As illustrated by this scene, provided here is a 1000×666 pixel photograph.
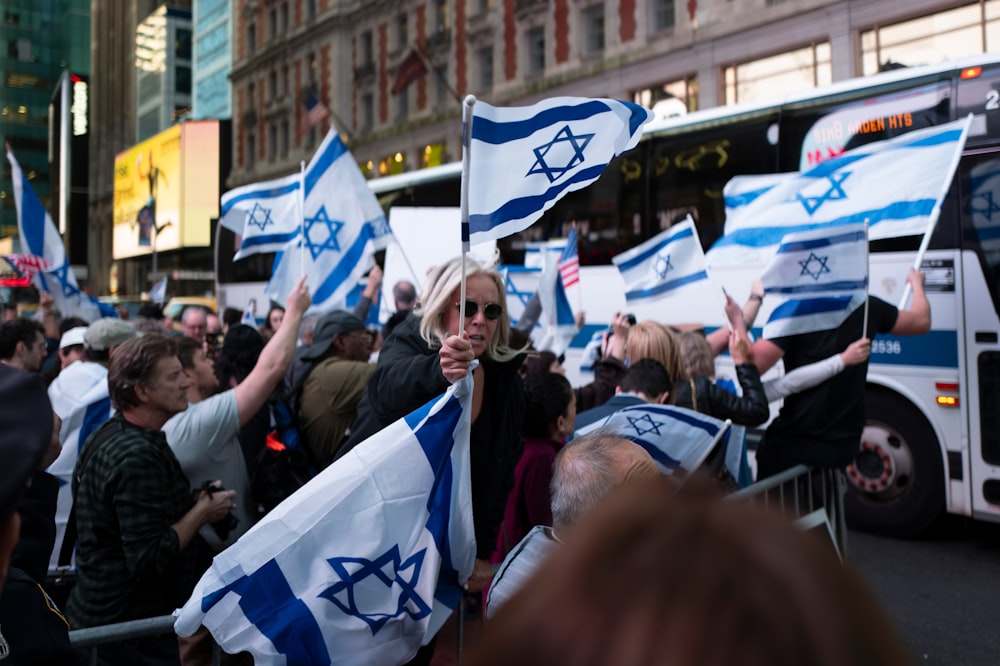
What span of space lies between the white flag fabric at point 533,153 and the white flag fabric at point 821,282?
203cm

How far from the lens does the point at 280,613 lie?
251cm

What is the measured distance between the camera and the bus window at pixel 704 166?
8.92m

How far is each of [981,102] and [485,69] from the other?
28464mm

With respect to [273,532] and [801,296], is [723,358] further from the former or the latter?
[273,532]

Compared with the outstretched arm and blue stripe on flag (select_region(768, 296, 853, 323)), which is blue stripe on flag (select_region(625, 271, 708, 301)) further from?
the outstretched arm

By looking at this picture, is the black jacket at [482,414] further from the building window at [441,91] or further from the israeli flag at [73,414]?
the building window at [441,91]

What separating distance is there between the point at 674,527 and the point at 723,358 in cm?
860

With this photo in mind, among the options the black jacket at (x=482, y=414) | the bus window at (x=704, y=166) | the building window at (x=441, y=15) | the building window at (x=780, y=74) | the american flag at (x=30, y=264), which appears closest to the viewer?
the black jacket at (x=482, y=414)

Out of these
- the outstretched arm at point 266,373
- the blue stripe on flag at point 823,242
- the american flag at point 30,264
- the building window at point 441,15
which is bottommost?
the outstretched arm at point 266,373

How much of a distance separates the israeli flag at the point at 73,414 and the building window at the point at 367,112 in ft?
124

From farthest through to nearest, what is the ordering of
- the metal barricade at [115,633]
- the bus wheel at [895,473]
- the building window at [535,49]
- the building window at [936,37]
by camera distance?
the building window at [535,49] → the building window at [936,37] → the bus wheel at [895,473] → the metal barricade at [115,633]

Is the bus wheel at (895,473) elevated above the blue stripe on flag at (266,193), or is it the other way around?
the blue stripe on flag at (266,193)

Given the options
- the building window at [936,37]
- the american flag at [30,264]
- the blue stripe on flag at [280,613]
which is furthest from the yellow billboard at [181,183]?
the blue stripe on flag at [280,613]

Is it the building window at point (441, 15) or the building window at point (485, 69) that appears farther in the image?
the building window at point (441, 15)
